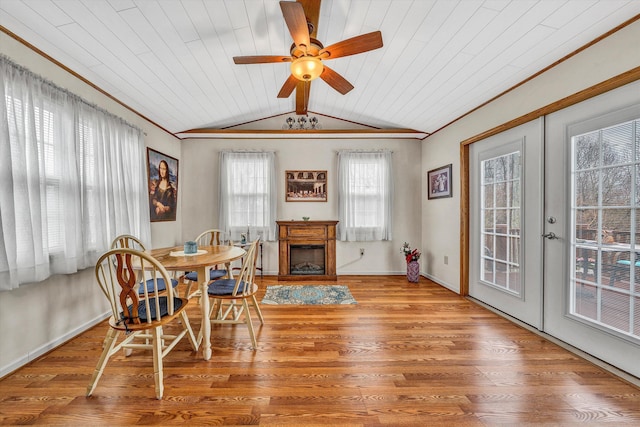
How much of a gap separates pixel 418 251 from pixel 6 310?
483 cm

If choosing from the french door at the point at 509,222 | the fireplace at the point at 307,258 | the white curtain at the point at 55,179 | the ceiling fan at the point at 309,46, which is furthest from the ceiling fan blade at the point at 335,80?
the fireplace at the point at 307,258

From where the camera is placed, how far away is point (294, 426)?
139 centimetres

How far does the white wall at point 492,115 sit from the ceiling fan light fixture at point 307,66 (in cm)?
201

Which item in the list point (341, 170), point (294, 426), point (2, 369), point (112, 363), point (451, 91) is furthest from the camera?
point (341, 170)

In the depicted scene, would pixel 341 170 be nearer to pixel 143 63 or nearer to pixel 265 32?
pixel 265 32

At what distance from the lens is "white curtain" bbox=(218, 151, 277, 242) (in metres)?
4.46

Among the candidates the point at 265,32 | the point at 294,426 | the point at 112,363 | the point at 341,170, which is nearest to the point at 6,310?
the point at 112,363

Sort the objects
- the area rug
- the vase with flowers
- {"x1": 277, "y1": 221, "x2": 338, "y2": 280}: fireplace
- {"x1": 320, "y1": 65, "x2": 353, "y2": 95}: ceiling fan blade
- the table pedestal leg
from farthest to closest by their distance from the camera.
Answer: {"x1": 277, "y1": 221, "x2": 338, "y2": 280}: fireplace, the vase with flowers, the area rug, {"x1": 320, "y1": 65, "x2": 353, "y2": 95}: ceiling fan blade, the table pedestal leg

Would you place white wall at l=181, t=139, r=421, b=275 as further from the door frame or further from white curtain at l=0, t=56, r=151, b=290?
white curtain at l=0, t=56, r=151, b=290

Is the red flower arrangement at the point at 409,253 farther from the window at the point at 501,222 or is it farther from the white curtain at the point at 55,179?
the white curtain at the point at 55,179

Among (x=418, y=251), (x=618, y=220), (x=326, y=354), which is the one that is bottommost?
(x=326, y=354)

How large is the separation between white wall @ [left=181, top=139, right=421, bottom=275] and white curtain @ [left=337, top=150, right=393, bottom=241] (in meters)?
0.16

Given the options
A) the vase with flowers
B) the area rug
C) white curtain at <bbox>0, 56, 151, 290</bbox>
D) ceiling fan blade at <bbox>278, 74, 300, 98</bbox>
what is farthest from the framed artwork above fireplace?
white curtain at <bbox>0, 56, 151, 290</bbox>

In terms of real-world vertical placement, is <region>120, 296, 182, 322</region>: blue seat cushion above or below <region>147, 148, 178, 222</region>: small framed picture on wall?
below
